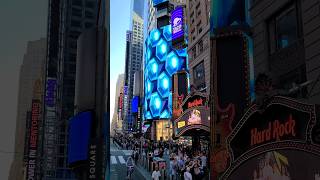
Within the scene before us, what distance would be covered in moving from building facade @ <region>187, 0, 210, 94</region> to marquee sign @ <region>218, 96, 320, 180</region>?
4904 centimetres

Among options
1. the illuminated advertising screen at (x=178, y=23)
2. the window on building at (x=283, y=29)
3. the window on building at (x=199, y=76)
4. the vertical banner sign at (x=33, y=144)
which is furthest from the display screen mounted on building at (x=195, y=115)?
the illuminated advertising screen at (x=178, y=23)

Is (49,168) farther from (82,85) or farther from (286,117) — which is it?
(286,117)

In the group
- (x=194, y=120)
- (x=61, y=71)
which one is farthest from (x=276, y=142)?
(x=61, y=71)

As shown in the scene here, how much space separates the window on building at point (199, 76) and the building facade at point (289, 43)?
42223 millimetres

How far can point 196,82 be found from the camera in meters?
66.9

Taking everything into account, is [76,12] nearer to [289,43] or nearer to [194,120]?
[194,120]

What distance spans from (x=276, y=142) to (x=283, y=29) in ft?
37.2

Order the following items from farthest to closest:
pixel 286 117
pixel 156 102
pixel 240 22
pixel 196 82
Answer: pixel 156 102, pixel 196 82, pixel 240 22, pixel 286 117

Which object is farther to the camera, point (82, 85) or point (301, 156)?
point (82, 85)

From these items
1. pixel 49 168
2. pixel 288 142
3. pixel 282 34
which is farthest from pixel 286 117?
pixel 49 168

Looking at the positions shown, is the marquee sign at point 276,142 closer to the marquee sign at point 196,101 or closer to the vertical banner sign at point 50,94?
the marquee sign at point 196,101

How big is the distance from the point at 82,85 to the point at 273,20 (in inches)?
413

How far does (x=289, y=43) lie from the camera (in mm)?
18266

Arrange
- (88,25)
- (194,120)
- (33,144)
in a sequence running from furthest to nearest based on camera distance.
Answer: (88,25) → (194,120) → (33,144)
